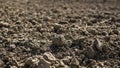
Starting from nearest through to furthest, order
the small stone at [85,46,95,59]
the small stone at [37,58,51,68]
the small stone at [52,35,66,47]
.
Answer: the small stone at [37,58,51,68]
the small stone at [85,46,95,59]
the small stone at [52,35,66,47]

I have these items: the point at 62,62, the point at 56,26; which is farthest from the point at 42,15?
the point at 62,62

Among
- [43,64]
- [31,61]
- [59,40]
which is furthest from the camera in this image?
[59,40]

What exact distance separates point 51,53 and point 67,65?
26cm

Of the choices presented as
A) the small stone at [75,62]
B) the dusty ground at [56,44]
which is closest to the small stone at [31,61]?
the dusty ground at [56,44]

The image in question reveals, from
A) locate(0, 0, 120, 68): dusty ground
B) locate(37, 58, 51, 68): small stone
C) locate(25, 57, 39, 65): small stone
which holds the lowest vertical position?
locate(0, 0, 120, 68): dusty ground

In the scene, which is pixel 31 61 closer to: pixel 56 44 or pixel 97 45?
pixel 56 44

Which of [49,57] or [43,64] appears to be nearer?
[43,64]

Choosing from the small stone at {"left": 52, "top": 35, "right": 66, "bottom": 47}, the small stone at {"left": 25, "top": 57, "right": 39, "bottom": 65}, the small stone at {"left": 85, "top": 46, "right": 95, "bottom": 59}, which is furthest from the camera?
the small stone at {"left": 52, "top": 35, "right": 66, "bottom": 47}

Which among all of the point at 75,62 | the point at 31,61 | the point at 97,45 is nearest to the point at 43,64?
the point at 31,61

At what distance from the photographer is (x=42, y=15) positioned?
448 cm

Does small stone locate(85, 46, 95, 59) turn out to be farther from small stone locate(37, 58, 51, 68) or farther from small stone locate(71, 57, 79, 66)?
small stone locate(37, 58, 51, 68)

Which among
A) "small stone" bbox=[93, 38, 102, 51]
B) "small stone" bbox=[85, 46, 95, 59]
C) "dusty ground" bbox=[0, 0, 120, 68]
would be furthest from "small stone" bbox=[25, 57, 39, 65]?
"small stone" bbox=[93, 38, 102, 51]

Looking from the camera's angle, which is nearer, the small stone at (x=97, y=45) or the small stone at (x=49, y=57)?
the small stone at (x=49, y=57)

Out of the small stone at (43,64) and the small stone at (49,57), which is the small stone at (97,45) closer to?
the small stone at (49,57)
